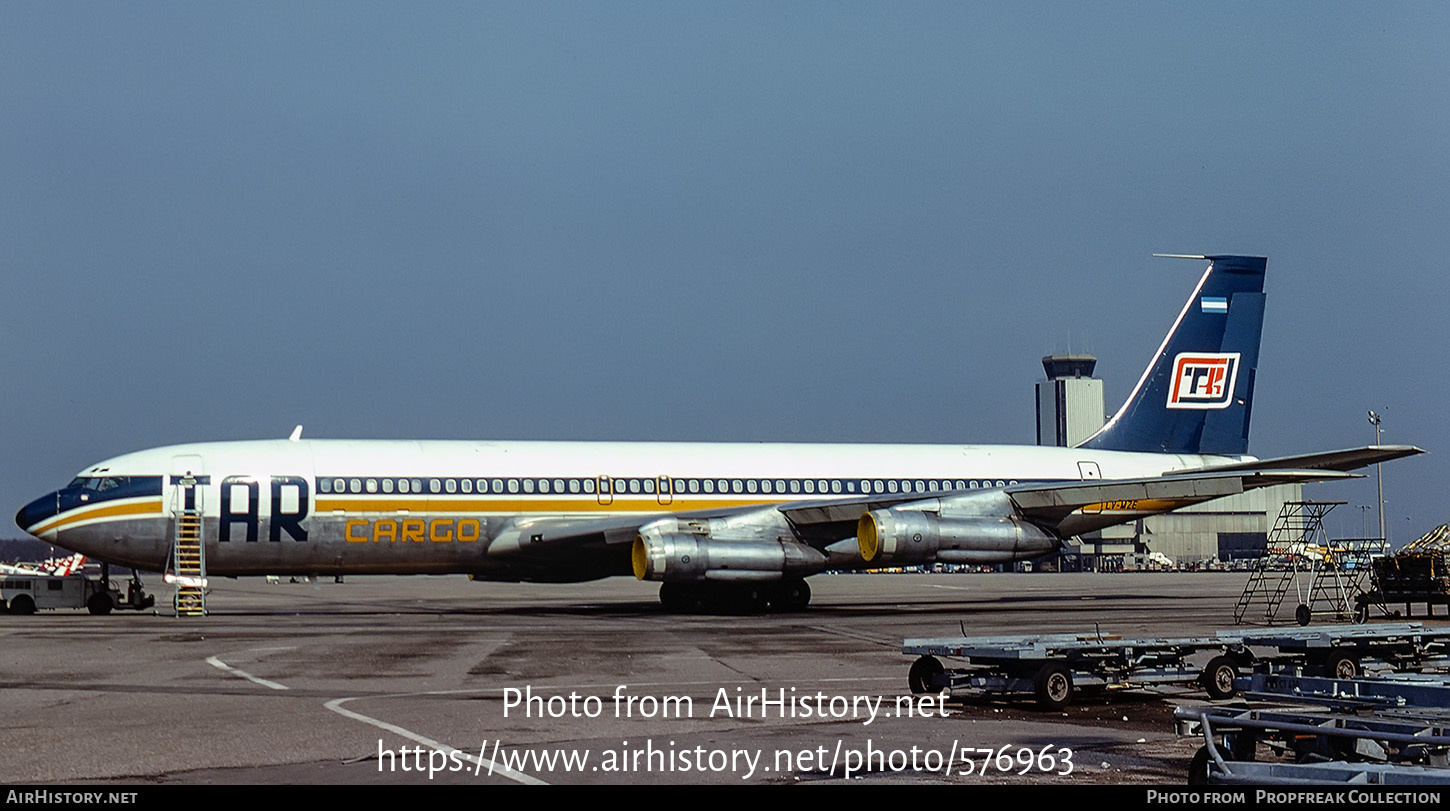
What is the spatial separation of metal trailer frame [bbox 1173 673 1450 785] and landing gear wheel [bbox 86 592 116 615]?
30228mm

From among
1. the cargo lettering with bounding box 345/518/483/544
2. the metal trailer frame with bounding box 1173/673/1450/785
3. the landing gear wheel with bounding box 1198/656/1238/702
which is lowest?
the landing gear wheel with bounding box 1198/656/1238/702

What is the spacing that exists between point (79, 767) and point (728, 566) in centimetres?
2198

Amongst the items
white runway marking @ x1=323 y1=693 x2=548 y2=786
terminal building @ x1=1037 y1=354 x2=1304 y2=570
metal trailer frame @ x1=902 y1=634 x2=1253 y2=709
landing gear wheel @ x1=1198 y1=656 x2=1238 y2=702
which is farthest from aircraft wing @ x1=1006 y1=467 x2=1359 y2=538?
terminal building @ x1=1037 y1=354 x2=1304 y2=570

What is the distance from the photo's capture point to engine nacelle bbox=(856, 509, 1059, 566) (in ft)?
107

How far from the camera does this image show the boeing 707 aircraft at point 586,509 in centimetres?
3253

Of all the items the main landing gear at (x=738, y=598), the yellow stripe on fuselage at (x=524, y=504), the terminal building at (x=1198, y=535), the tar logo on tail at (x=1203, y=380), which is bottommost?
the terminal building at (x=1198, y=535)

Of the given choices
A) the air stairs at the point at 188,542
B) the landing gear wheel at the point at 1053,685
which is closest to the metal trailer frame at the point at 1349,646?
the landing gear wheel at the point at 1053,685

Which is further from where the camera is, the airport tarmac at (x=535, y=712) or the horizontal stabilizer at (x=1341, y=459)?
the horizontal stabilizer at (x=1341, y=459)

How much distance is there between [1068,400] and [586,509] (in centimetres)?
15367

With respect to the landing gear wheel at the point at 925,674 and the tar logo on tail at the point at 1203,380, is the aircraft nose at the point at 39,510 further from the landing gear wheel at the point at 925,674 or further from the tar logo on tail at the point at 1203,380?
the tar logo on tail at the point at 1203,380

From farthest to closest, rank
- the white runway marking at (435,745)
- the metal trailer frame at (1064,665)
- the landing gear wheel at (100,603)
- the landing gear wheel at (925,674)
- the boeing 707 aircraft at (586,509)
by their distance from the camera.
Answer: the landing gear wheel at (100,603) → the boeing 707 aircraft at (586,509) → the landing gear wheel at (925,674) → the metal trailer frame at (1064,665) → the white runway marking at (435,745)

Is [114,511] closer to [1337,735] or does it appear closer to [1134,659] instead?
[1134,659]

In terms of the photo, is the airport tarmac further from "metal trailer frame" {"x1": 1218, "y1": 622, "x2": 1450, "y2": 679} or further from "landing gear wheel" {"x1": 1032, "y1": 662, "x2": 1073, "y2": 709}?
"metal trailer frame" {"x1": 1218, "y1": 622, "x2": 1450, "y2": 679}

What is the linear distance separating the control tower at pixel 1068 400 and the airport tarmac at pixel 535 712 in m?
155
